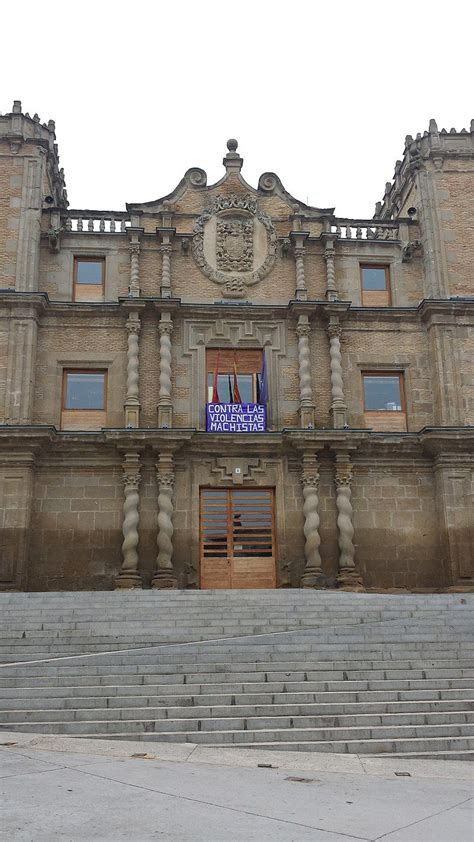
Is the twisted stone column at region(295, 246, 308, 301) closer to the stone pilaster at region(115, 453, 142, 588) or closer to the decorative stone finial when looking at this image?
the decorative stone finial

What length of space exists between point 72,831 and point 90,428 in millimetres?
16039

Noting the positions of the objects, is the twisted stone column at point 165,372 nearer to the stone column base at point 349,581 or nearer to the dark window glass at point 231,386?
the dark window glass at point 231,386

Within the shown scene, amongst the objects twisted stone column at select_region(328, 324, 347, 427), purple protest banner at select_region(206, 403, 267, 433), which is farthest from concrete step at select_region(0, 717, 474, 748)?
twisted stone column at select_region(328, 324, 347, 427)

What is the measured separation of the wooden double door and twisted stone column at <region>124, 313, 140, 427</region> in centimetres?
272

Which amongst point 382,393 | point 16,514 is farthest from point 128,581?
point 382,393

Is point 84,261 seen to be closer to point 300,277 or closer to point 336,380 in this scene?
point 300,277

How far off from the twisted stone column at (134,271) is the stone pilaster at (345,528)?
7252 mm

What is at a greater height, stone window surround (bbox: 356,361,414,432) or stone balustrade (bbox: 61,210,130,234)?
stone balustrade (bbox: 61,210,130,234)

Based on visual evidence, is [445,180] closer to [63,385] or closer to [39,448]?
[63,385]

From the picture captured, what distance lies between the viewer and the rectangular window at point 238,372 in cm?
2112

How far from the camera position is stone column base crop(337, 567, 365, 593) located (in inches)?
755

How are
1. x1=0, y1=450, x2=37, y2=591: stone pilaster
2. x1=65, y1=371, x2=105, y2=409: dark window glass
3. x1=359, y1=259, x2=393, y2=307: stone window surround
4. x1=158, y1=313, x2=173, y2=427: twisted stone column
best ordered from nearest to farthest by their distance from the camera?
x1=0, y1=450, x2=37, y2=591: stone pilaster < x1=158, y1=313, x2=173, y2=427: twisted stone column < x1=65, y1=371, x2=105, y2=409: dark window glass < x1=359, y1=259, x2=393, y2=307: stone window surround

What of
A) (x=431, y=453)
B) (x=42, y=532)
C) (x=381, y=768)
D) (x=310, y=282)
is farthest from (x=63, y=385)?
(x=381, y=768)

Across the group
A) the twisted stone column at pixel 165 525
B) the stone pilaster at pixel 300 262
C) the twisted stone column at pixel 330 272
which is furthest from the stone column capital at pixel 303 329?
the twisted stone column at pixel 165 525
